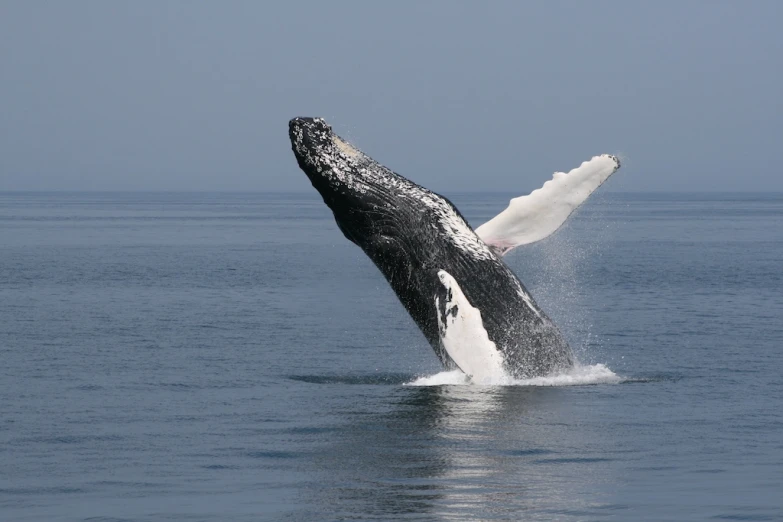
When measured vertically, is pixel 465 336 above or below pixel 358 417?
above

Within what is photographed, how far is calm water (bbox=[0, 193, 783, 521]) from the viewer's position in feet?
26.5

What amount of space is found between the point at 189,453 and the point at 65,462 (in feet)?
2.99

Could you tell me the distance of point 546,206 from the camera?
42.7 feet

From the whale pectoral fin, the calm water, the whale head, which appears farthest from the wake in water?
the whale head

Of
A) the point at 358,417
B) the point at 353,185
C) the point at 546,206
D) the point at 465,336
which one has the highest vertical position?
the point at 353,185

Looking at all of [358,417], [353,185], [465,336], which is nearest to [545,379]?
[465,336]

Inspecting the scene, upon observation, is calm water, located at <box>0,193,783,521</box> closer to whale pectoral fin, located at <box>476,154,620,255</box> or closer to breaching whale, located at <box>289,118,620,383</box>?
breaching whale, located at <box>289,118,620,383</box>

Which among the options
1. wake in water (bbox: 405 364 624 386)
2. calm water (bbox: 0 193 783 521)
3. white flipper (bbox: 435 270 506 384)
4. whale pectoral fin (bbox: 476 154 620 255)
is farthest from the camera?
whale pectoral fin (bbox: 476 154 620 255)

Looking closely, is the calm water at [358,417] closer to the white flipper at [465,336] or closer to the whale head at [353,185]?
the white flipper at [465,336]

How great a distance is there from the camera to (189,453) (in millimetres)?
9547

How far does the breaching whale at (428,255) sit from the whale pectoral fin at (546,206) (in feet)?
1.18

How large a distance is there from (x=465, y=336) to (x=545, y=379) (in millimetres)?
1063

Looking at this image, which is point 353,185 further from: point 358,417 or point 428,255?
point 358,417

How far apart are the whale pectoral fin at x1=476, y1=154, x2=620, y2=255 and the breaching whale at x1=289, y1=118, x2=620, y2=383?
1.18 ft
